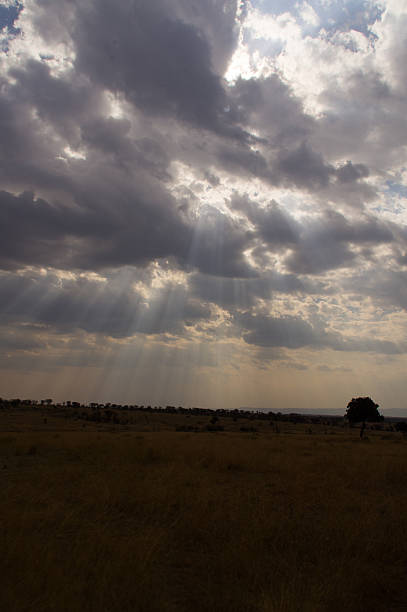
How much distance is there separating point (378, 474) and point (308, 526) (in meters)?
8.51

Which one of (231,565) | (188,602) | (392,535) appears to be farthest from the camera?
(392,535)

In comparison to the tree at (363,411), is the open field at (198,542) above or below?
→ below

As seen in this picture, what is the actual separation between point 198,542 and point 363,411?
46893mm

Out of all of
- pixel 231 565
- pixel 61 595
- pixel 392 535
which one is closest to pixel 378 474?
pixel 392 535

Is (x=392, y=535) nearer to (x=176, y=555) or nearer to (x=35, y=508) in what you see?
(x=176, y=555)

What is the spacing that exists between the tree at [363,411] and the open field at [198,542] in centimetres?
3714

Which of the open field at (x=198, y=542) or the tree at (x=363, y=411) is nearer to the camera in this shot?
the open field at (x=198, y=542)

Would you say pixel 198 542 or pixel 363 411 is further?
pixel 363 411

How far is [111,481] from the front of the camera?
12641mm

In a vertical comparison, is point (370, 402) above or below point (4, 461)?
above

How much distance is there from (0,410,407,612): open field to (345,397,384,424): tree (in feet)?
122

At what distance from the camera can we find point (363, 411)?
1959 inches

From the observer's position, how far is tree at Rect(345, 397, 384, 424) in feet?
163

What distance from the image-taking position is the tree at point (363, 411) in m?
49.6
